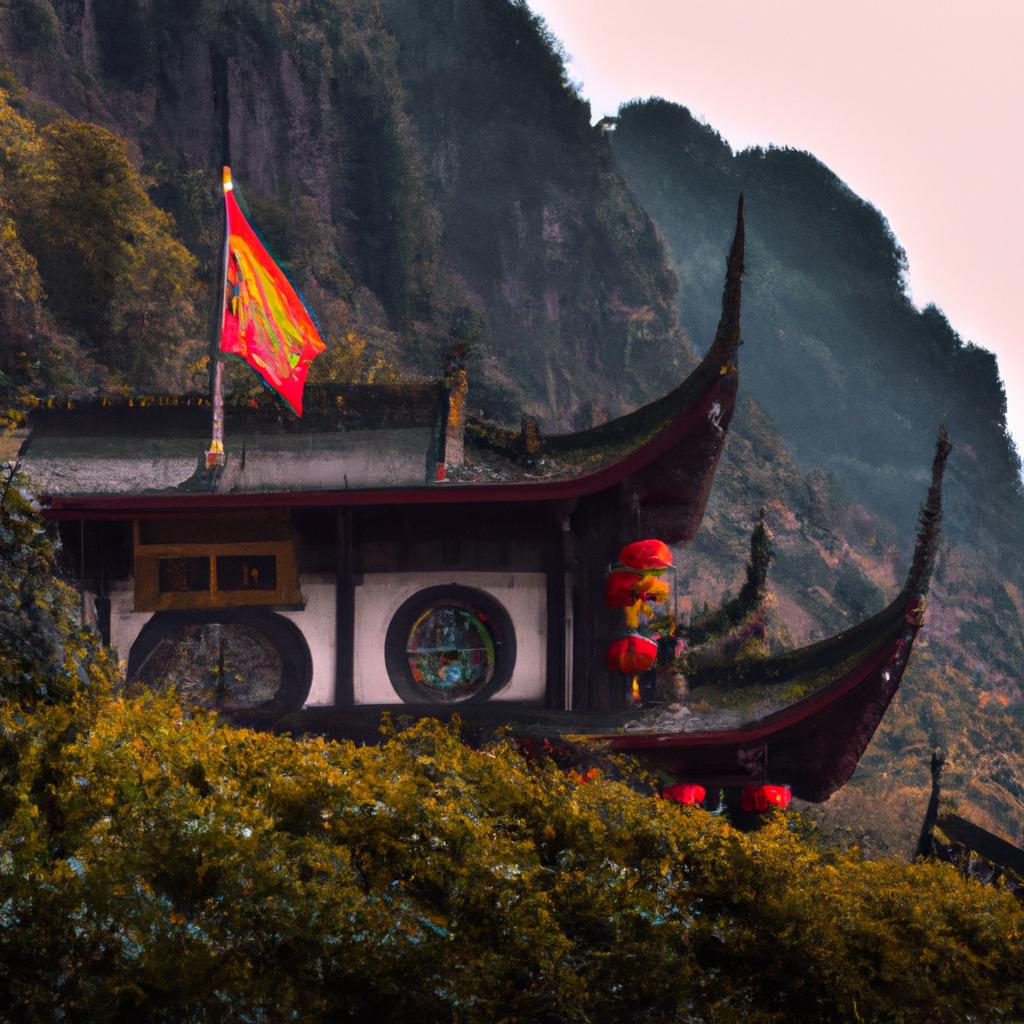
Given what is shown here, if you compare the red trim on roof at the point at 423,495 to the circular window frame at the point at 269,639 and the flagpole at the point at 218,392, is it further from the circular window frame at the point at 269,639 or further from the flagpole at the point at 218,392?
the circular window frame at the point at 269,639

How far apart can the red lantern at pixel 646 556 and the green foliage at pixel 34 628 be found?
6.18 meters

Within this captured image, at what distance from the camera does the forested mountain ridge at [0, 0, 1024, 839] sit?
27.9 metres

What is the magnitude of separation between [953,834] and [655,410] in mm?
6246

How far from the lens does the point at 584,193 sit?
81750 millimetres

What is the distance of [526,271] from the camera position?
7844 cm

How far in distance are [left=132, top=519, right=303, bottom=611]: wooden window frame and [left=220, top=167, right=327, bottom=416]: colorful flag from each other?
68.8 inches

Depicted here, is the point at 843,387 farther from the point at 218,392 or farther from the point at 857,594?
the point at 218,392

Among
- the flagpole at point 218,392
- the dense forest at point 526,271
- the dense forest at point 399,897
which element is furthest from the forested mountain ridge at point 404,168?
the dense forest at point 399,897

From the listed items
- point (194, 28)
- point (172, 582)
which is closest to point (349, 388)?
point (172, 582)

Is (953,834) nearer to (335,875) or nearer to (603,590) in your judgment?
(603,590)

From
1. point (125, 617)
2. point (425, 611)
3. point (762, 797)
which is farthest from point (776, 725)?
point (125, 617)

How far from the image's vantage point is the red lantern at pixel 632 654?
14.7m

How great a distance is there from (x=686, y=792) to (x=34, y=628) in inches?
289

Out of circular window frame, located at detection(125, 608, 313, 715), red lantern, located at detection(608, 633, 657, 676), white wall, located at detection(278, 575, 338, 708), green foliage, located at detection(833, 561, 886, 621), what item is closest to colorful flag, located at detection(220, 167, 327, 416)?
white wall, located at detection(278, 575, 338, 708)
